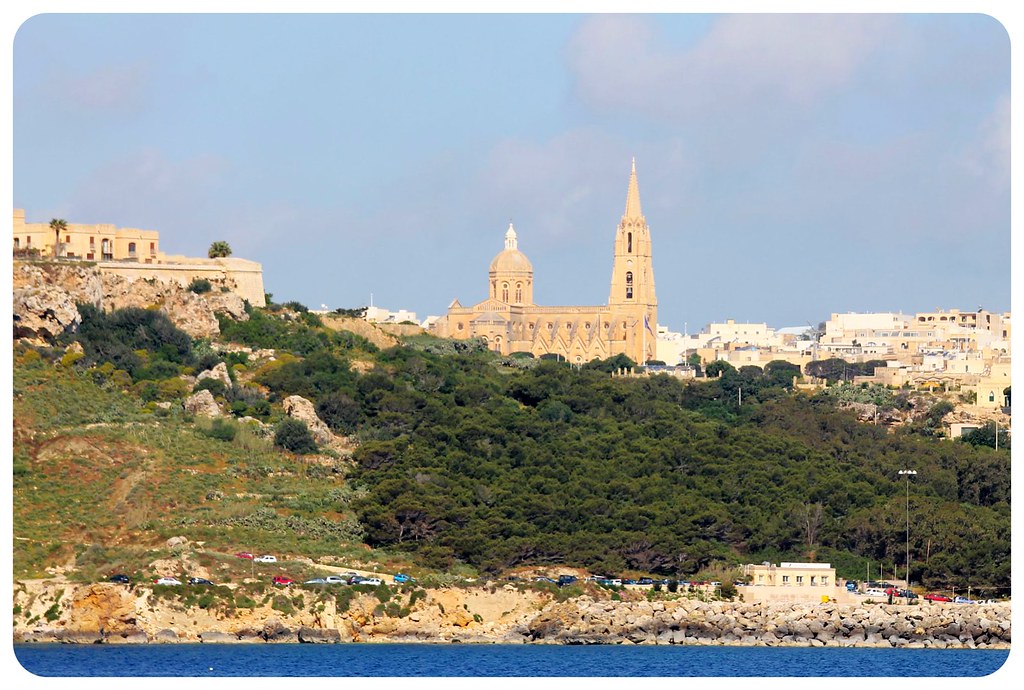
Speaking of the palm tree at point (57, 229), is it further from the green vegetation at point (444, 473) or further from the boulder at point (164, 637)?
the boulder at point (164, 637)

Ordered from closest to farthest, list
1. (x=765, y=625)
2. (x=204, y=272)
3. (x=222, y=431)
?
(x=765, y=625) < (x=222, y=431) < (x=204, y=272)

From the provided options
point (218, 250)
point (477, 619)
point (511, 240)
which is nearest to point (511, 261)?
point (511, 240)

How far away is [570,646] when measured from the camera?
46.2 m

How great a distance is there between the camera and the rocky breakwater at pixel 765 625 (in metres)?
Result: 46.9

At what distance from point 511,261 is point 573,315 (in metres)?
4.49

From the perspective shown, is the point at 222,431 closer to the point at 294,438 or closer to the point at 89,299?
the point at 294,438

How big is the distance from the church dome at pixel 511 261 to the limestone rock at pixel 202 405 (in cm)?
5435

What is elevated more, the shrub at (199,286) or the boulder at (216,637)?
the shrub at (199,286)

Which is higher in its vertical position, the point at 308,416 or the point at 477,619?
the point at 308,416

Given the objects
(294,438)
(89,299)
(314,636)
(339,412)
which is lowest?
(314,636)

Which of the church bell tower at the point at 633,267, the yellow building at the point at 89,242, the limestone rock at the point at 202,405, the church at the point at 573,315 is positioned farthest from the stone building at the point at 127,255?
the church bell tower at the point at 633,267

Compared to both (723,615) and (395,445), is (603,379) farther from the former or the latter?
(723,615)

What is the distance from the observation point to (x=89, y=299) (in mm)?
61812

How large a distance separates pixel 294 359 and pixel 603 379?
29.1 ft
